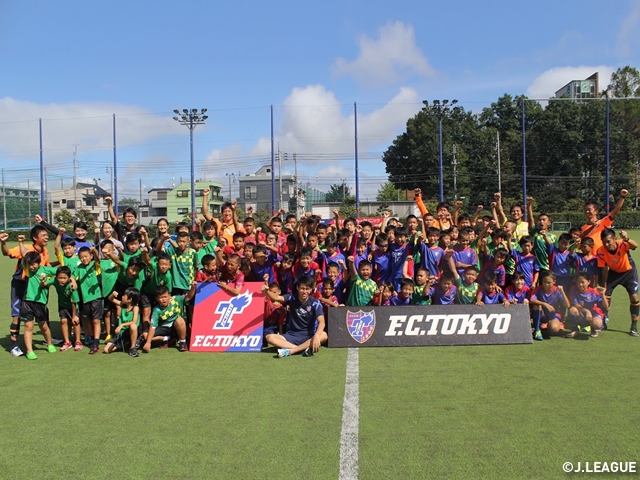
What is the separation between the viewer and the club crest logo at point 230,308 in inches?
276

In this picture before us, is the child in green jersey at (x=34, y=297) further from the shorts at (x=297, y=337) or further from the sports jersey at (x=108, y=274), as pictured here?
the shorts at (x=297, y=337)

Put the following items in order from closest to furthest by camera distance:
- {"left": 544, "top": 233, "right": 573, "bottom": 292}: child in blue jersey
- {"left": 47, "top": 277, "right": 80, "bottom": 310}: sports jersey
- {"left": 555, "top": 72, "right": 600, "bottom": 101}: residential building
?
{"left": 47, "top": 277, "right": 80, "bottom": 310}: sports jersey, {"left": 544, "top": 233, "right": 573, "bottom": 292}: child in blue jersey, {"left": 555, "top": 72, "right": 600, "bottom": 101}: residential building

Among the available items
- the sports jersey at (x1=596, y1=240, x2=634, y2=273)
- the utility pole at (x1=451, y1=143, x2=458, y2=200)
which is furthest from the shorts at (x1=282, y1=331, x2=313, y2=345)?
the utility pole at (x1=451, y1=143, x2=458, y2=200)

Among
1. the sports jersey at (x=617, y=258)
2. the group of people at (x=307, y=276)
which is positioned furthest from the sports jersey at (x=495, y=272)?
the sports jersey at (x=617, y=258)

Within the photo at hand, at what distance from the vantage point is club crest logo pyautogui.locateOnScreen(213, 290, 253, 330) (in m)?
7.02

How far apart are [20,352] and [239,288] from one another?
2979 millimetres

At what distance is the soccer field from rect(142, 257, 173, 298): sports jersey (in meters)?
0.96

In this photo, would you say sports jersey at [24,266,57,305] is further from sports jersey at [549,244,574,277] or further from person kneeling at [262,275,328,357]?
sports jersey at [549,244,574,277]

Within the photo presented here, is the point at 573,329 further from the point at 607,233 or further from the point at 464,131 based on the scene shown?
the point at 464,131

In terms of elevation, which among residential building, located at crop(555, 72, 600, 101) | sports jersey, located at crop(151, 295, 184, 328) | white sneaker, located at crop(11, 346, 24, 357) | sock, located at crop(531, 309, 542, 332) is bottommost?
white sneaker, located at crop(11, 346, 24, 357)

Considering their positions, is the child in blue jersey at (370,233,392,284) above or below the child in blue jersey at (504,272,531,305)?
above

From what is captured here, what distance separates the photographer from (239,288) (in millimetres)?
7121

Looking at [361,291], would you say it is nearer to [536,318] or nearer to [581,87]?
[536,318]

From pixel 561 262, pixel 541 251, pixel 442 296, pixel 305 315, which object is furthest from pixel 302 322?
pixel 561 262
